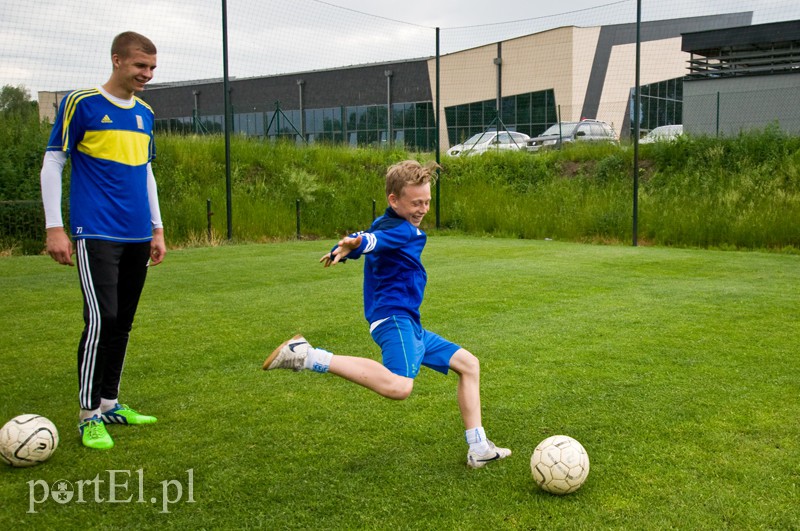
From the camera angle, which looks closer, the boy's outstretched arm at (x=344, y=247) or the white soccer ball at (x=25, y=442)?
the boy's outstretched arm at (x=344, y=247)

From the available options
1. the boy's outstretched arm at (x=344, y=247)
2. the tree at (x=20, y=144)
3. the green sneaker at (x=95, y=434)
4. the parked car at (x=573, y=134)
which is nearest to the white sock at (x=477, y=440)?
the boy's outstretched arm at (x=344, y=247)

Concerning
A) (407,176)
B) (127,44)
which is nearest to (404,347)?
(407,176)

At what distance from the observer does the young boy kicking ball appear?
3.12 meters

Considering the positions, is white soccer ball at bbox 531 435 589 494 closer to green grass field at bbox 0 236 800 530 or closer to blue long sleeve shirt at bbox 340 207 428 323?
green grass field at bbox 0 236 800 530

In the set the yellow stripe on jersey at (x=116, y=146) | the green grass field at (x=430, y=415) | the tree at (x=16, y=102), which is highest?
the tree at (x=16, y=102)

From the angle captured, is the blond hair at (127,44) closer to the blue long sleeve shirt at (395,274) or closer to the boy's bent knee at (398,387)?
the blue long sleeve shirt at (395,274)

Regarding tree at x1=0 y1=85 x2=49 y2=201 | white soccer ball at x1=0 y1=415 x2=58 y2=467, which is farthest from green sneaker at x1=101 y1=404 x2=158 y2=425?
tree at x1=0 y1=85 x2=49 y2=201

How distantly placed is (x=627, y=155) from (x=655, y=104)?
42.3 ft

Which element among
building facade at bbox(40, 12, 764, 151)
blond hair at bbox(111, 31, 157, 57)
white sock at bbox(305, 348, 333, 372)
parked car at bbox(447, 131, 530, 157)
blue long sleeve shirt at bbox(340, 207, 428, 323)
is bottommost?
white sock at bbox(305, 348, 333, 372)

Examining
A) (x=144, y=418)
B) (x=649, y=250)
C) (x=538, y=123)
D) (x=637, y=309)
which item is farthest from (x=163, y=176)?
(x=538, y=123)

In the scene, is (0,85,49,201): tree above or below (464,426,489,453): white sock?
above

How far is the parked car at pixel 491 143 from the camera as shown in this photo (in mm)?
21281

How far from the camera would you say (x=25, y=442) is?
3.18 meters

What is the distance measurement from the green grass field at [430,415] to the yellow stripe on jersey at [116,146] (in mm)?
1426
